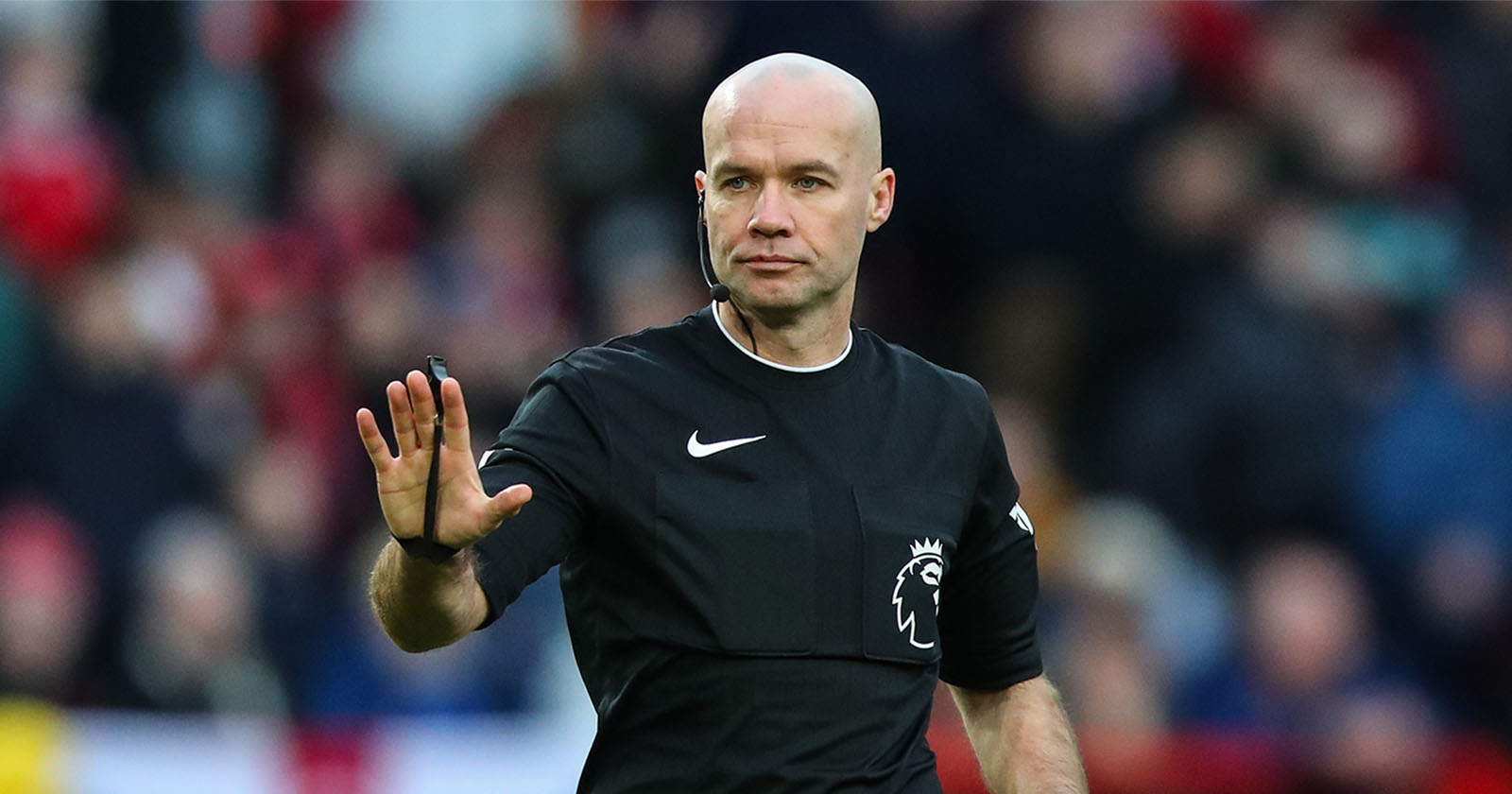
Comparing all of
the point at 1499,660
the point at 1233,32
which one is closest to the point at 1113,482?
the point at 1499,660

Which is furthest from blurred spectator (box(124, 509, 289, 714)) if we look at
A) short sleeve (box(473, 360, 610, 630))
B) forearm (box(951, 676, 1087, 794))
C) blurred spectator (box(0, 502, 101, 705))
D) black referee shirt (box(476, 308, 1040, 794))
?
short sleeve (box(473, 360, 610, 630))

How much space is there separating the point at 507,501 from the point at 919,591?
Answer: 922mm

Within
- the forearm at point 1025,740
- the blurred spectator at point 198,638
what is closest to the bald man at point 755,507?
the forearm at point 1025,740

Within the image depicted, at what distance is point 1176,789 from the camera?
7066mm

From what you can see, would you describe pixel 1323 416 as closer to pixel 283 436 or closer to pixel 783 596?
pixel 283 436

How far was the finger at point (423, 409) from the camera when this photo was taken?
11.1 ft

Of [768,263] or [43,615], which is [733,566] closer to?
[768,263]

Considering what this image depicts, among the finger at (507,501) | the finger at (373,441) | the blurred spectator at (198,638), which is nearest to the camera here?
the finger at (373,441)

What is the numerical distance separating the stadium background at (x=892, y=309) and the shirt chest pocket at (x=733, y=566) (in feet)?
12.9

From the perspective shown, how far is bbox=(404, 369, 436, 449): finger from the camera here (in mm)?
3391

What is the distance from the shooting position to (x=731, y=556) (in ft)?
12.7

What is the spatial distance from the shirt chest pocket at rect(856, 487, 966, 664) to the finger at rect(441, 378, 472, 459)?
2.74 ft

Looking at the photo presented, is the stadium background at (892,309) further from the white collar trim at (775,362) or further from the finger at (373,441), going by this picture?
the finger at (373,441)

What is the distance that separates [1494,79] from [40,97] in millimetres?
6235
